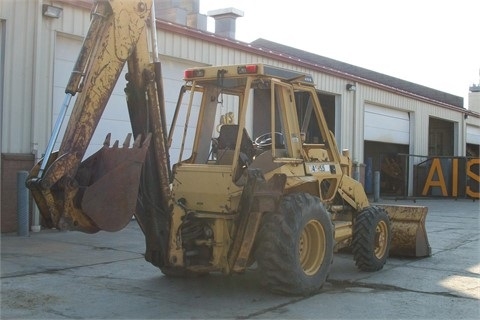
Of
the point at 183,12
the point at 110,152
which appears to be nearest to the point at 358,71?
the point at 183,12

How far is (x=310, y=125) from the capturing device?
7895 mm

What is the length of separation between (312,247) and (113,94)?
7.57 meters

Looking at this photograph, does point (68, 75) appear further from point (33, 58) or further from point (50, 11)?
point (50, 11)

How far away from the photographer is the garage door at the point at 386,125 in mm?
22812

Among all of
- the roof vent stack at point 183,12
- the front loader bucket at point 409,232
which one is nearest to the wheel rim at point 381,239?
the front loader bucket at point 409,232

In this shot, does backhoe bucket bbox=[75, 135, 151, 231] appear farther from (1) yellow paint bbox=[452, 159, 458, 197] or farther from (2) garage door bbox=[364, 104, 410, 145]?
(1) yellow paint bbox=[452, 159, 458, 197]

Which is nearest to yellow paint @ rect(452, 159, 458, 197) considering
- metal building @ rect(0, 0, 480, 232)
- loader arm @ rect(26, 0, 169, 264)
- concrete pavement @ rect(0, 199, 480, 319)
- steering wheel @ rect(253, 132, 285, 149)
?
metal building @ rect(0, 0, 480, 232)

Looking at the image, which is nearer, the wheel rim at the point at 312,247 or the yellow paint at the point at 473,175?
the wheel rim at the point at 312,247

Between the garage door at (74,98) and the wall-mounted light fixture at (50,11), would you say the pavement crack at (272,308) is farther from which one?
the wall-mounted light fixture at (50,11)

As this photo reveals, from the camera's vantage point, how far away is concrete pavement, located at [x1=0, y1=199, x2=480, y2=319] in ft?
19.0

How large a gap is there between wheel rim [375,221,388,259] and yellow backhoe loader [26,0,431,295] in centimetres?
36

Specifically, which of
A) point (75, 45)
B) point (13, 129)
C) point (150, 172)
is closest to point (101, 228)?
point (150, 172)

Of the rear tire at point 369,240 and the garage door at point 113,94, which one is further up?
the garage door at point 113,94

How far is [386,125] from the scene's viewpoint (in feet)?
79.2
